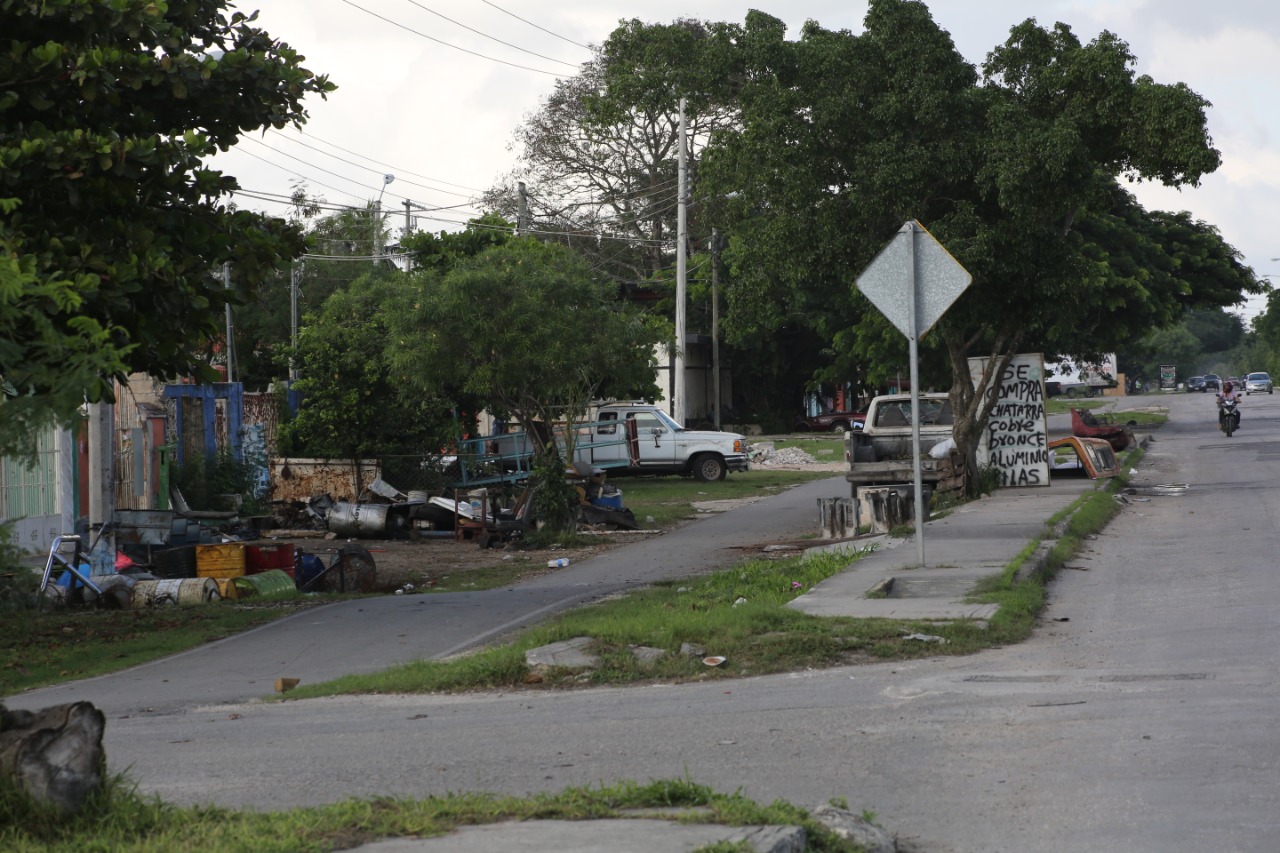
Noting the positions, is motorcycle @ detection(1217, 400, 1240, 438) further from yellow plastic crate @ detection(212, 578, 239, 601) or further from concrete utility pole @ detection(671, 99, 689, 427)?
yellow plastic crate @ detection(212, 578, 239, 601)

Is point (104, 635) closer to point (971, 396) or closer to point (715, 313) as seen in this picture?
point (971, 396)

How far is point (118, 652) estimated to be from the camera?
12.2 meters

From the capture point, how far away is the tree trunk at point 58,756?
488cm

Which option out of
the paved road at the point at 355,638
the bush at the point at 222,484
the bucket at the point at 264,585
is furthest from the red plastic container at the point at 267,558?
the bush at the point at 222,484

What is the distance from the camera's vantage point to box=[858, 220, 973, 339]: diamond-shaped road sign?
41.3ft

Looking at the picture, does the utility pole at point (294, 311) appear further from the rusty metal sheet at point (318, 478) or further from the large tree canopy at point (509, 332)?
the large tree canopy at point (509, 332)

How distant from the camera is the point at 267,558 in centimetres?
1639

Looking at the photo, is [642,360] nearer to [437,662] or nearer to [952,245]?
[952,245]

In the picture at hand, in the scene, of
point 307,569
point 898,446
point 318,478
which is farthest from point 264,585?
point 898,446

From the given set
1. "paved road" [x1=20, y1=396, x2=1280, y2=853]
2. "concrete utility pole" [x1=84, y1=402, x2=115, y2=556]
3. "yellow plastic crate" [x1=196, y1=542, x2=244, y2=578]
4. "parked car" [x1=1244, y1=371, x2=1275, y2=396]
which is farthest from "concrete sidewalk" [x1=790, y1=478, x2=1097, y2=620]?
"parked car" [x1=1244, y1=371, x2=1275, y2=396]

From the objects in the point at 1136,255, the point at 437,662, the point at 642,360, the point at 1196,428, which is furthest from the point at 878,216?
the point at 1196,428

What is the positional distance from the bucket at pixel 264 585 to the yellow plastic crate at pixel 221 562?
63 cm

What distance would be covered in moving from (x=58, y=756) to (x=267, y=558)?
11705mm

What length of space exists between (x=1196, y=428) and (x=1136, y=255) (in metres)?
10.6
